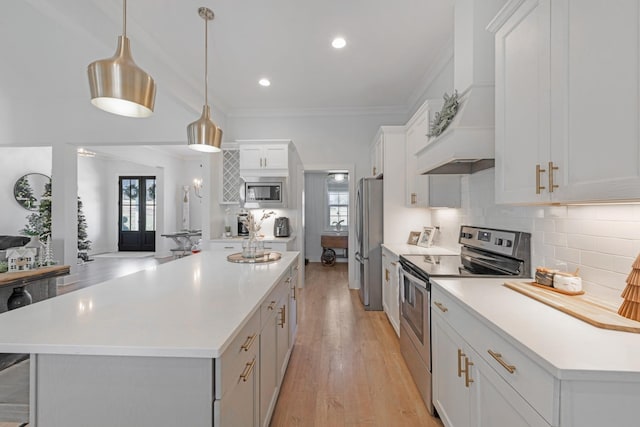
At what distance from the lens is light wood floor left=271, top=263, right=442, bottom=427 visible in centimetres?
181

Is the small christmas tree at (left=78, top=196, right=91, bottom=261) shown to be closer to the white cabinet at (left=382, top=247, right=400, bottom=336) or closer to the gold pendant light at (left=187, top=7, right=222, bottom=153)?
the gold pendant light at (left=187, top=7, right=222, bottom=153)

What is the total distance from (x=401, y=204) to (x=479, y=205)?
1.25 meters

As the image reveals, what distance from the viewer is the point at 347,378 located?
87.9 inches

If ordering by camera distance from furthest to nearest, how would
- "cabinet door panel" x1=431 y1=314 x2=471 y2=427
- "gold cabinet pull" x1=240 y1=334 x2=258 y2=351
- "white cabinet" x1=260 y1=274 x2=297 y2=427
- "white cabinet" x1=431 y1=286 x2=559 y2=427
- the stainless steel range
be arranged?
the stainless steel range, "white cabinet" x1=260 y1=274 x2=297 y2=427, "cabinet door panel" x1=431 y1=314 x2=471 y2=427, "gold cabinet pull" x1=240 y1=334 x2=258 y2=351, "white cabinet" x1=431 y1=286 x2=559 y2=427

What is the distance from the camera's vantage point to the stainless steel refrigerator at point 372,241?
365 centimetres

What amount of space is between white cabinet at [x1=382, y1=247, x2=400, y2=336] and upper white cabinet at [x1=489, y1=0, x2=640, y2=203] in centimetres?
160

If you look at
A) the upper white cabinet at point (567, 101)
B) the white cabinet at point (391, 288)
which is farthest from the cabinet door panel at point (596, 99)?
the white cabinet at point (391, 288)

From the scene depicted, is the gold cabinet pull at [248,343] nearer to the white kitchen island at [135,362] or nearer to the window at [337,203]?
the white kitchen island at [135,362]

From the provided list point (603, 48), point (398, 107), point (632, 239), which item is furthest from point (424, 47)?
point (632, 239)

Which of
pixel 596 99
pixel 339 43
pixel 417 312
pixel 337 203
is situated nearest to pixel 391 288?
Result: pixel 417 312

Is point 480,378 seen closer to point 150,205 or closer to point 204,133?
point 204,133

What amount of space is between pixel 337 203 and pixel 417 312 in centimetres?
581

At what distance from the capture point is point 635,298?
3.37ft

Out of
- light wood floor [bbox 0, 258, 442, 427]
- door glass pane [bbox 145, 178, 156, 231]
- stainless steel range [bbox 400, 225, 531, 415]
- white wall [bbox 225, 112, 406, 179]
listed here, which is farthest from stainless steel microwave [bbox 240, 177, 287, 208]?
A: door glass pane [bbox 145, 178, 156, 231]
